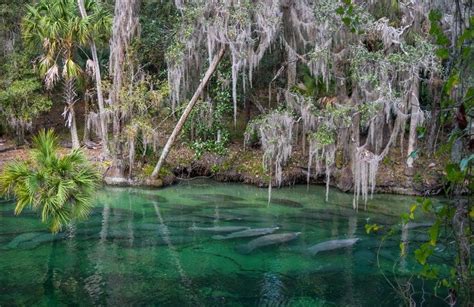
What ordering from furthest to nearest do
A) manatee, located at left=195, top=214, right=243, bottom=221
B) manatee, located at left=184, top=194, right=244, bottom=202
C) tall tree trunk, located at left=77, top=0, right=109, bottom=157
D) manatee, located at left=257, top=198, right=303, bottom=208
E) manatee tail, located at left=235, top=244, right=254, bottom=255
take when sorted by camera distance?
A: tall tree trunk, located at left=77, top=0, right=109, bottom=157
manatee, located at left=184, top=194, right=244, bottom=202
manatee, located at left=257, top=198, right=303, bottom=208
manatee, located at left=195, top=214, right=243, bottom=221
manatee tail, located at left=235, top=244, right=254, bottom=255

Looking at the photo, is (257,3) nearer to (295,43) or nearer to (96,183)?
Answer: (295,43)

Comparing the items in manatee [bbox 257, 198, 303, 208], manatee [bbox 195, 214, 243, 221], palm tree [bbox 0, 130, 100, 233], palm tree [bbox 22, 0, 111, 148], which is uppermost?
palm tree [bbox 22, 0, 111, 148]

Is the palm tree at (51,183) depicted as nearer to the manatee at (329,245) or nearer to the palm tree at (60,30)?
the manatee at (329,245)

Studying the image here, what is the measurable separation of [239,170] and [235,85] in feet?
13.4

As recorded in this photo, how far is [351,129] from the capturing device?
17750 millimetres

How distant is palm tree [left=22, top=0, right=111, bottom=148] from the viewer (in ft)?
59.7

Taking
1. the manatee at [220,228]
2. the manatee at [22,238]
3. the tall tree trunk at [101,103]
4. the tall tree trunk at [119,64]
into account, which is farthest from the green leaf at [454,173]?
the tall tree trunk at [101,103]

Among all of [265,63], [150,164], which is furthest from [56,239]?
[265,63]

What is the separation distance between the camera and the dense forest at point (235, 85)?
16.2m

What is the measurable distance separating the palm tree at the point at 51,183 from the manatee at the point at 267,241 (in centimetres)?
348

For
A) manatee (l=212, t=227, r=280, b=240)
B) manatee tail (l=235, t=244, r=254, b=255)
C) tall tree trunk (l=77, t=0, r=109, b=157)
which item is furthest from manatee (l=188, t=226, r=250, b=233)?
tall tree trunk (l=77, t=0, r=109, b=157)

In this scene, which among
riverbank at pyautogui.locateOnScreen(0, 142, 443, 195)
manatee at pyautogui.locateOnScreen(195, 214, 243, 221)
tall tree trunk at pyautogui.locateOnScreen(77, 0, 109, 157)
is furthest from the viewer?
tall tree trunk at pyautogui.locateOnScreen(77, 0, 109, 157)

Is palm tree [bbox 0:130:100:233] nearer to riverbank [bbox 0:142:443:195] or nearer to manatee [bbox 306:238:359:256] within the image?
manatee [bbox 306:238:359:256]

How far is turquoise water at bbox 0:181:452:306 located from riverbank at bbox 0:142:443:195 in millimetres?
2759
